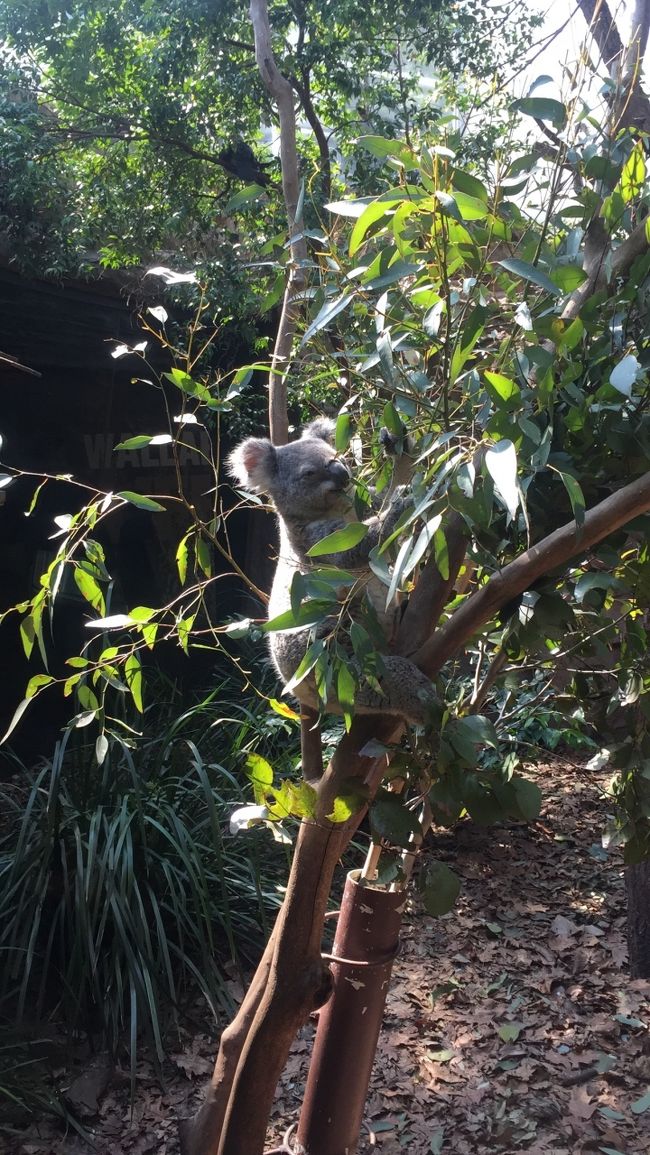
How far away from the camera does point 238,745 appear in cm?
381

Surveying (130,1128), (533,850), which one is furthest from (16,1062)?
(533,850)

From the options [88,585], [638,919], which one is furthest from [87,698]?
[638,919]

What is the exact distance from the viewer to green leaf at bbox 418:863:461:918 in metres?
1.10

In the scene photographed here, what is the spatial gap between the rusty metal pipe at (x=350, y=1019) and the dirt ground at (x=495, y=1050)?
0.73 meters

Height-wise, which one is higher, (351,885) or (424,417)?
(424,417)

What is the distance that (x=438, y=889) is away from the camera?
1.11 m

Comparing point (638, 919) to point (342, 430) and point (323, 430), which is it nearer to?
point (323, 430)

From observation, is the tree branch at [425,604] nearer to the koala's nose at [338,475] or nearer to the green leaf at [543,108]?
the green leaf at [543,108]

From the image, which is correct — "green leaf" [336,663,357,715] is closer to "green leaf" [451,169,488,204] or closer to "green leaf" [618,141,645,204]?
"green leaf" [451,169,488,204]

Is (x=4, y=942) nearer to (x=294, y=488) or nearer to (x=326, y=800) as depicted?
(x=294, y=488)

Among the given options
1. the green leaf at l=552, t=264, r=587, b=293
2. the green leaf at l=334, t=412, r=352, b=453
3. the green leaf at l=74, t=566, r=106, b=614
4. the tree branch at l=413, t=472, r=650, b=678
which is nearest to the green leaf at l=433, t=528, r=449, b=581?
the tree branch at l=413, t=472, r=650, b=678

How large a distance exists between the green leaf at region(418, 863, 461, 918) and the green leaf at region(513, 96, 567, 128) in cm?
90

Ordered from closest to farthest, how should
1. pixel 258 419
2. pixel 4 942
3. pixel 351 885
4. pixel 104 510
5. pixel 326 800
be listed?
1. pixel 326 800
2. pixel 104 510
3. pixel 351 885
4. pixel 4 942
5. pixel 258 419

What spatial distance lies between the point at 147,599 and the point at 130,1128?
3669 mm
